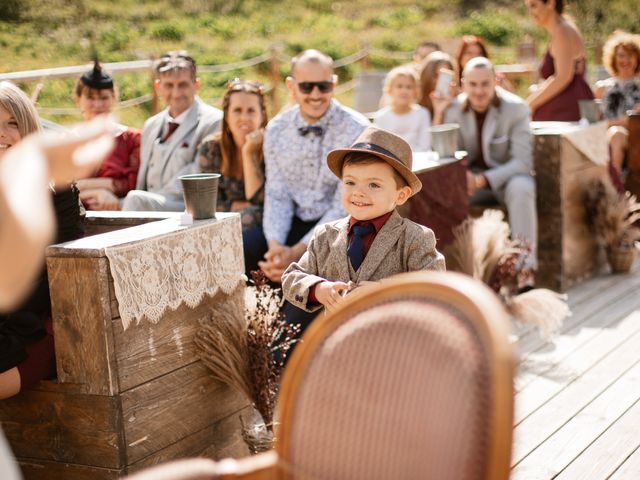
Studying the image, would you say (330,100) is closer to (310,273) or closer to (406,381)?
(310,273)

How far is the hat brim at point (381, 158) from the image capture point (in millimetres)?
2936

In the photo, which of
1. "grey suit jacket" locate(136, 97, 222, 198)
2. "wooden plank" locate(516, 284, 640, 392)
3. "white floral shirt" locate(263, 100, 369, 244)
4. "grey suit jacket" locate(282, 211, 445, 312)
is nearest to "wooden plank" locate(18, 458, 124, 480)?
"grey suit jacket" locate(282, 211, 445, 312)

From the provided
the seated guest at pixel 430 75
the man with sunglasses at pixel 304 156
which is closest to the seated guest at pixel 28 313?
the man with sunglasses at pixel 304 156

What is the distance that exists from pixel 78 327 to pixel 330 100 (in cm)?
219

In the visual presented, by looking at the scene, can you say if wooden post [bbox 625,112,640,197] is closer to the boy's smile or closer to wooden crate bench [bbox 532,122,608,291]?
wooden crate bench [bbox 532,122,608,291]

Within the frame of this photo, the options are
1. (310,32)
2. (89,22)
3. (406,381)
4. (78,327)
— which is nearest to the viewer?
(406,381)

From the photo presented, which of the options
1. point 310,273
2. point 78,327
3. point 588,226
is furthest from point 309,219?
point 588,226

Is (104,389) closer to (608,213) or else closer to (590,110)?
(608,213)

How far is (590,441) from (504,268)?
163 centimetres

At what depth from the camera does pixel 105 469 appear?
3.01 meters

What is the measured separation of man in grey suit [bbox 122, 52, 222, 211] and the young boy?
2153mm

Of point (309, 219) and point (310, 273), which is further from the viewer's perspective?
point (309, 219)

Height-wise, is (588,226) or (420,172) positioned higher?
(420,172)

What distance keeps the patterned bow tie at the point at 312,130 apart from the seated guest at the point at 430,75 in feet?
7.99
